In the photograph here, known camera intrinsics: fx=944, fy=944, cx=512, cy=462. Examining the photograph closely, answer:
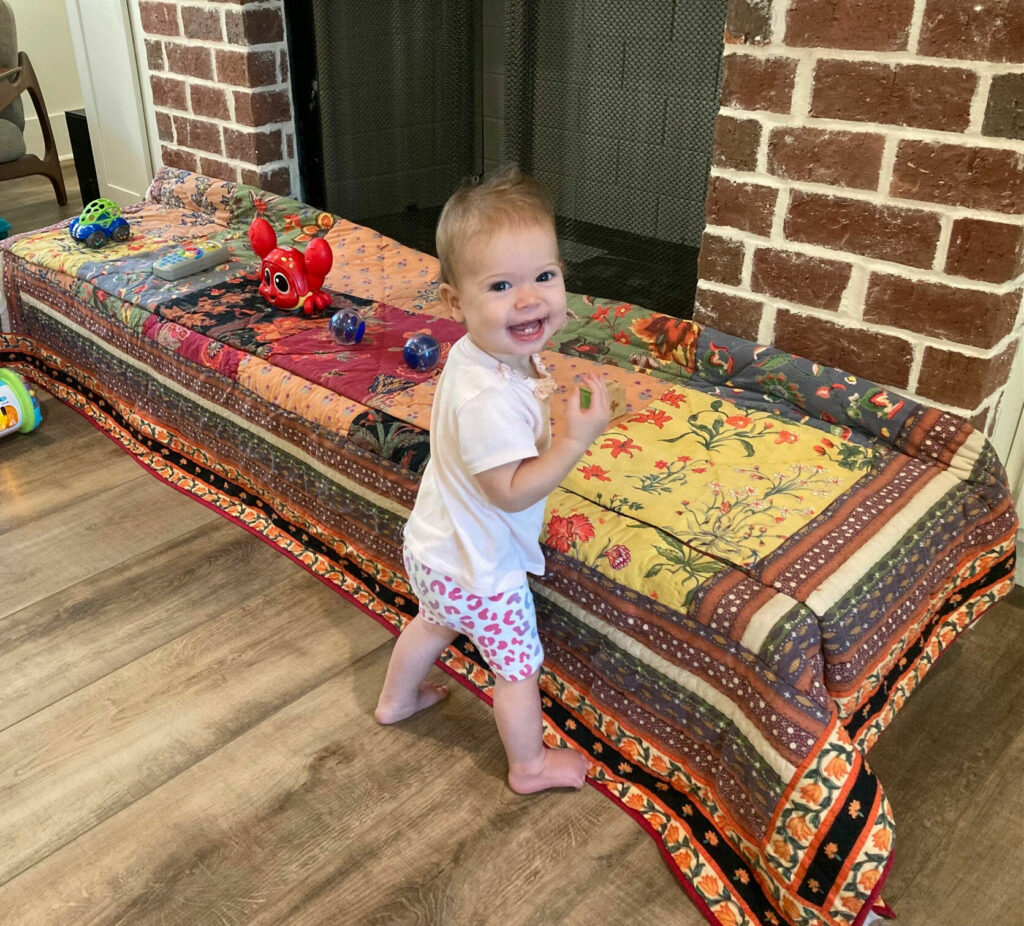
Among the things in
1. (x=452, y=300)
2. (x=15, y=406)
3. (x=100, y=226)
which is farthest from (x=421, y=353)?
(x=100, y=226)

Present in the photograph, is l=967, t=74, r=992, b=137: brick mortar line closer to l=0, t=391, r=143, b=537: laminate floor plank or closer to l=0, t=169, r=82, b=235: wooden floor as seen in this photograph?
l=0, t=391, r=143, b=537: laminate floor plank

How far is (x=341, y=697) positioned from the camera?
4.53 feet

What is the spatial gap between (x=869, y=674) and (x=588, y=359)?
2.51 feet

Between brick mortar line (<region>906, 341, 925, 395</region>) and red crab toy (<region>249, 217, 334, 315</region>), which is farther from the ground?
brick mortar line (<region>906, 341, 925, 395</region>)

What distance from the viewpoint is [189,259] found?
214 cm

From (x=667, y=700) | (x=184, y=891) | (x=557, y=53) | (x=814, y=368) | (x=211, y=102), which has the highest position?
(x=557, y=53)

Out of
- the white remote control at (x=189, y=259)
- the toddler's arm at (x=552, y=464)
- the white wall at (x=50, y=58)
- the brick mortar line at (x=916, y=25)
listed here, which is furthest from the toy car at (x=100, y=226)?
the white wall at (x=50, y=58)

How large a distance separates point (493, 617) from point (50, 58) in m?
4.69

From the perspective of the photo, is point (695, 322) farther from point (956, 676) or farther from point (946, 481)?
point (956, 676)

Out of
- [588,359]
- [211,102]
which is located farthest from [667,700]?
[211,102]

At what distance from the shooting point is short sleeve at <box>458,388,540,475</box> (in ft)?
3.32

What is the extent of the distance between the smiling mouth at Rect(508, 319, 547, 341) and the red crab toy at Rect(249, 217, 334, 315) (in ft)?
3.28

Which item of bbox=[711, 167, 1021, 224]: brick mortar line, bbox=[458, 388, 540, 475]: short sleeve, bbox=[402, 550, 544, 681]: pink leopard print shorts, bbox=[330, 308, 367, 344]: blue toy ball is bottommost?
bbox=[402, 550, 544, 681]: pink leopard print shorts

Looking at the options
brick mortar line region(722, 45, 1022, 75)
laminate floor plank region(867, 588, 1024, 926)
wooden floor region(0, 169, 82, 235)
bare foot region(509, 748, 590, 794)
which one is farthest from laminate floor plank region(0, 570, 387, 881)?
wooden floor region(0, 169, 82, 235)
